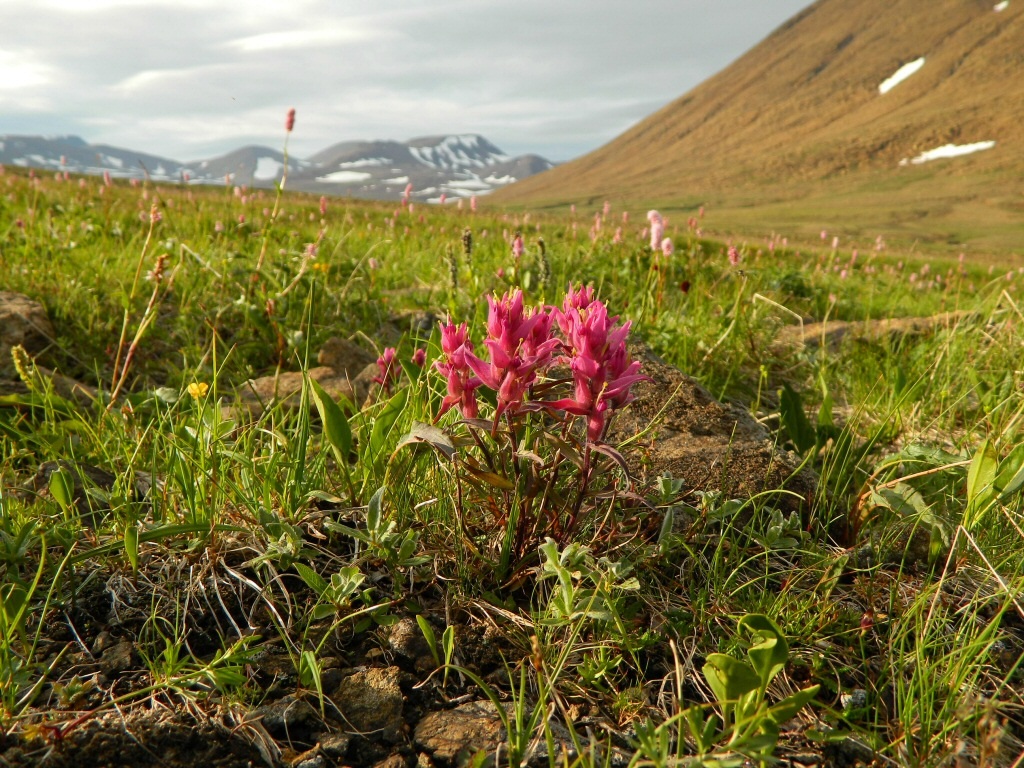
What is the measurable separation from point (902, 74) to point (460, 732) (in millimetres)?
221161

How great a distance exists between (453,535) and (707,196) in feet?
486

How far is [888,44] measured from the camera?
630ft

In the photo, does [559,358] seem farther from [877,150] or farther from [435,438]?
[877,150]

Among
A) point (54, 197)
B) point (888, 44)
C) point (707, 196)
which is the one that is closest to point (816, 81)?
point (888, 44)

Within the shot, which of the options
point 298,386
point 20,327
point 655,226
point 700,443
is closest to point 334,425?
point 700,443

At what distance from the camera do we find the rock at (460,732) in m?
1.32

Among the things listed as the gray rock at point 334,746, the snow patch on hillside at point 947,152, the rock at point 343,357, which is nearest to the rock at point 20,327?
the rock at point 343,357

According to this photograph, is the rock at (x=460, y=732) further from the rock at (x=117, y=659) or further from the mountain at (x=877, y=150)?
the mountain at (x=877, y=150)

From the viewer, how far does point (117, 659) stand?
4.73ft

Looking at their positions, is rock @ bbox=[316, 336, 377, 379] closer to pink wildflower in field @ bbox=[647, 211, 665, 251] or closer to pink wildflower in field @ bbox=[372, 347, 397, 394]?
pink wildflower in field @ bbox=[372, 347, 397, 394]

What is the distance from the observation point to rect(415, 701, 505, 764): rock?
4.32 ft

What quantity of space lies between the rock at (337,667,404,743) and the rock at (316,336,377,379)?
213 centimetres

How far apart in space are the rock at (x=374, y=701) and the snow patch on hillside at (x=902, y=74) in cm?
21137

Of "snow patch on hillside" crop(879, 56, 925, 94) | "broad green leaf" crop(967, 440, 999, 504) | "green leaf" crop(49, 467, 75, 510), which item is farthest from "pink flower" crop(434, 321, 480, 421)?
"snow patch on hillside" crop(879, 56, 925, 94)
